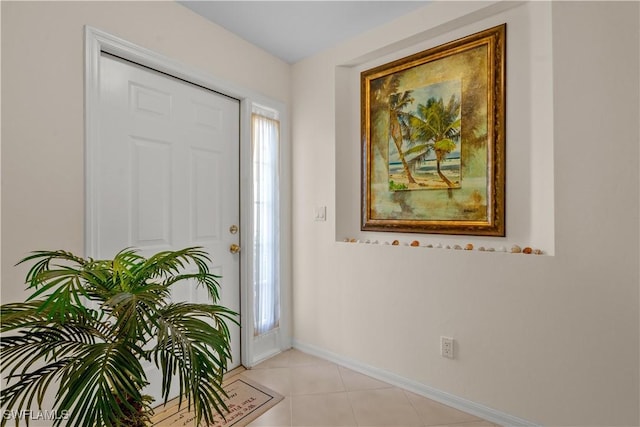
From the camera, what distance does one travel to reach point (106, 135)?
168 cm

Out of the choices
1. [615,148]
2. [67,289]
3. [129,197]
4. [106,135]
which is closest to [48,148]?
[106,135]

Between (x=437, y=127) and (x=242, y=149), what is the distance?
1.38m

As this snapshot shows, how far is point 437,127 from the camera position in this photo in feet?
6.72

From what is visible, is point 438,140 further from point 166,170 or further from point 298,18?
point 166,170

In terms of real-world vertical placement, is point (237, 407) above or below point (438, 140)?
below

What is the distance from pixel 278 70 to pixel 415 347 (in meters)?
2.33

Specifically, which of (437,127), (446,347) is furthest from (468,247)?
(437,127)

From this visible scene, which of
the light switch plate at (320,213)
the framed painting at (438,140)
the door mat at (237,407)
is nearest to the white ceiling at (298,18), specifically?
the framed painting at (438,140)

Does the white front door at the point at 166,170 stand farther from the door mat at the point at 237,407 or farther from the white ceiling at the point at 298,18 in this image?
the white ceiling at the point at 298,18

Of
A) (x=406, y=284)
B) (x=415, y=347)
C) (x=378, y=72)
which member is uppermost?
(x=378, y=72)

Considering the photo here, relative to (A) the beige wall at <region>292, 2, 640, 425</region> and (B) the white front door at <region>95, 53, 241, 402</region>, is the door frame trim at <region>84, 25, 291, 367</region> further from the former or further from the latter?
(A) the beige wall at <region>292, 2, 640, 425</region>

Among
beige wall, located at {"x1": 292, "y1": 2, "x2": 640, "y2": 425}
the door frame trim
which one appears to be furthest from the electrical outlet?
the door frame trim

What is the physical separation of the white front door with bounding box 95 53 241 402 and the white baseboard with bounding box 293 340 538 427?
0.72m

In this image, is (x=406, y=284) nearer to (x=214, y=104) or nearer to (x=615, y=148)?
(x=615, y=148)
